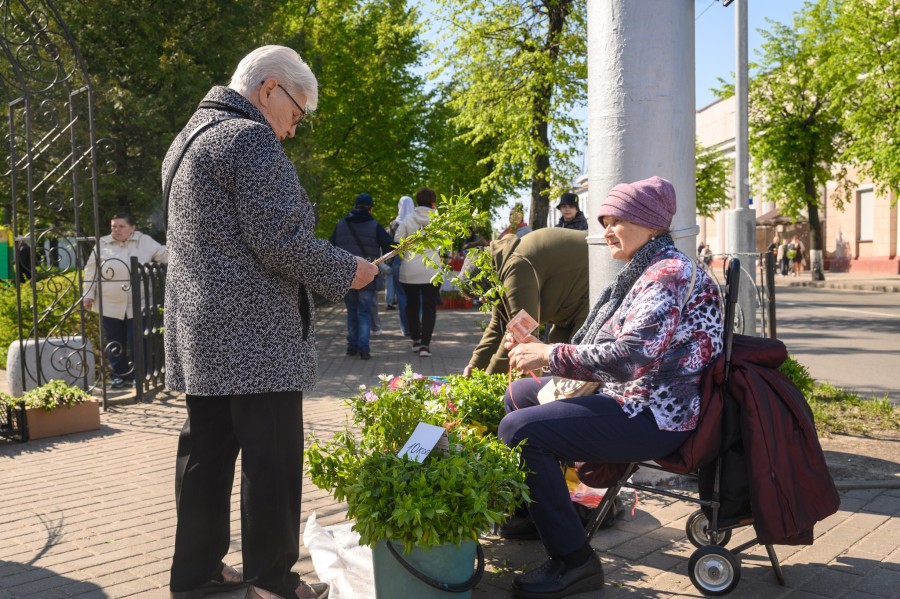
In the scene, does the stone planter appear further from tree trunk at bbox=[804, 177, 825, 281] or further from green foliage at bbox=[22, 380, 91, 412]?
tree trunk at bbox=[804, 177, 825, 281]

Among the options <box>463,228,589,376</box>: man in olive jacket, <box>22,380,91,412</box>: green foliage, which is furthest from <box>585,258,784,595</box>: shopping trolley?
<box>22,380,91,412</box>: green foliage

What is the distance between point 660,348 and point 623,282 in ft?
1.25

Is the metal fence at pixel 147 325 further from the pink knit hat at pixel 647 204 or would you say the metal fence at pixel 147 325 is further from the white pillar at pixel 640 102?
the pink knit hat at pixel 647 204

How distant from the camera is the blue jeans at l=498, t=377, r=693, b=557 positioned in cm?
337

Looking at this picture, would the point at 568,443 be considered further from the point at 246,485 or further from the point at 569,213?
the point at 569,213

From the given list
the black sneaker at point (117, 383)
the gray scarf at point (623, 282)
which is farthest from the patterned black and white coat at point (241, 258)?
the black sneaker at point (117, 383)

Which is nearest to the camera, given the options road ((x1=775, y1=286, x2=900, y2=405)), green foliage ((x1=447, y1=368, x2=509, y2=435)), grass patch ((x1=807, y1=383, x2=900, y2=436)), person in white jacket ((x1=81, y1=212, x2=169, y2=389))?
green foliage ((x1=447, y1=368, x2=509, y2=435))

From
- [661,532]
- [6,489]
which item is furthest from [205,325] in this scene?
[6,489]

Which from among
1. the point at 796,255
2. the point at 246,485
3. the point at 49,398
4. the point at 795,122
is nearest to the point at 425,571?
the point at 246,485

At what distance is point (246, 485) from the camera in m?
3.12

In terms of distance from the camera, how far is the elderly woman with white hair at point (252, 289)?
2.97 metres

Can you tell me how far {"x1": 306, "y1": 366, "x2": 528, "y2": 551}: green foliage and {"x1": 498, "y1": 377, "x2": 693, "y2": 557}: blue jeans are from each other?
10 centimetres

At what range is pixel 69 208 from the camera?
12.9 m

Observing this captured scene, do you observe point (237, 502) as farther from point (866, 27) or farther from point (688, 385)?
point (866, 27)
